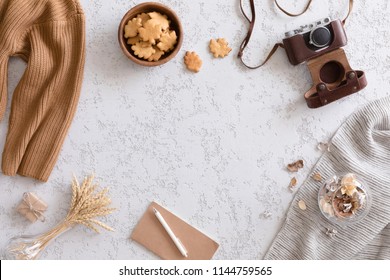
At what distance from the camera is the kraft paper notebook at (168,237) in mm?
1163

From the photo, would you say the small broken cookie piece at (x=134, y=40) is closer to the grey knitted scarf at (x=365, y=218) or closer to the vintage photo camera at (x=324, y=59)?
the vintage photo camera at (x=324, y=59)

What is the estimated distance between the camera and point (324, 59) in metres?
1.15

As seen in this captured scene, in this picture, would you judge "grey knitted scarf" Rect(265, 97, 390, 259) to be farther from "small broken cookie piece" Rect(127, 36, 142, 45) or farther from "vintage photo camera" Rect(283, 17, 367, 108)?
"small broken cookie piece" Rect(127, 36, 142, 45)

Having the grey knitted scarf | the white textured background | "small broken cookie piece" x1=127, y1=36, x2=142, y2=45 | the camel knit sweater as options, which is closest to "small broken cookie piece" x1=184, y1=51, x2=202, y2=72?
the white textured background

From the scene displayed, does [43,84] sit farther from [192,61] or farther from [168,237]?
[168,237]

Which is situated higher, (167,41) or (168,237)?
(167,41)

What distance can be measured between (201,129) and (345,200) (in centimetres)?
35

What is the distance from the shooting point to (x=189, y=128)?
1.17 metres

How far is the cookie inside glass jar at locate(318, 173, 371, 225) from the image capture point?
1130 millimetres

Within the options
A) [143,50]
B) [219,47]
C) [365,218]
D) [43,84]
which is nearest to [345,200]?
[365,218]

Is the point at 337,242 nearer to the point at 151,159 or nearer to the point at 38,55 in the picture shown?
the point at 151,159

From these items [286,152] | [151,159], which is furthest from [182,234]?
[286,152]

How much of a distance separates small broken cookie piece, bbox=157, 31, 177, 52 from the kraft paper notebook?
35cm

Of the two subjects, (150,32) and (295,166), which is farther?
(295,166)
